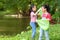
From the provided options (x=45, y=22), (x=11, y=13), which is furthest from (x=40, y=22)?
(x=11, y=13)

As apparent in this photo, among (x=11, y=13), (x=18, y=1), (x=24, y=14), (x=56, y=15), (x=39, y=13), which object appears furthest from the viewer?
(x=11, y=13)

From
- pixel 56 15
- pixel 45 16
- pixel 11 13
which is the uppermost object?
pixel 45 16

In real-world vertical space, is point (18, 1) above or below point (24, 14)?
above

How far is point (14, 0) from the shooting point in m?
30.3

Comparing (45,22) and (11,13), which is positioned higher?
(45,22)

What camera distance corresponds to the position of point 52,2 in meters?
20.3

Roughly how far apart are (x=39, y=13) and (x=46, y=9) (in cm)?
84

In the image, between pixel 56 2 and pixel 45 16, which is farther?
pixel 56 2

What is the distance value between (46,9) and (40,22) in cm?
65

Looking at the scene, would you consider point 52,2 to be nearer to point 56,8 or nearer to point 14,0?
point 56,8

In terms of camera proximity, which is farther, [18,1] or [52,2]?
[18,1]

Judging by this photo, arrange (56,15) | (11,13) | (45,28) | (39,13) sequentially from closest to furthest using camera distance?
(45,28)
(39,13)
(56,15)
(11,13)

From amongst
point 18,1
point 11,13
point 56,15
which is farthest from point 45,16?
point 11,13

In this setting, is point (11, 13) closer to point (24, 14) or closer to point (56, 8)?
point (24, 14)
